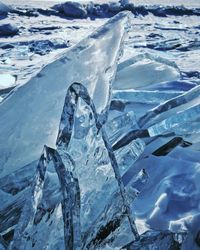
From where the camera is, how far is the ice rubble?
640mm

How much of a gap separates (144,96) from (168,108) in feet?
1.11

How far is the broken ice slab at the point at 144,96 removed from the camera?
1687 millimetres

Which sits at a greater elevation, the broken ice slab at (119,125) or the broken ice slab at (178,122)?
the broken ice slab at (119,125)

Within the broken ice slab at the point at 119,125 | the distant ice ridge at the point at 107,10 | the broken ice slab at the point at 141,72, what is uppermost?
the broken ice slab at the point at 119,125

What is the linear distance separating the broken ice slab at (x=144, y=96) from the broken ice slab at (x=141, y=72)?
0.50 ft

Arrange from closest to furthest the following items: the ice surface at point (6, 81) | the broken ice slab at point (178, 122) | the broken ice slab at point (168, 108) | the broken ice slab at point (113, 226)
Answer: the broken ice slab at point (113, 226) < the broken ice slab at point (178, 122) < the broken ice slab at point (168, 108) < the ice surface at point (6, 81)

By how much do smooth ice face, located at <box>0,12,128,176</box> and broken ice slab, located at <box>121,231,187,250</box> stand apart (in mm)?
302

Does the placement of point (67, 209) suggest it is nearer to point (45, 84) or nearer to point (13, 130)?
point (13, 130)

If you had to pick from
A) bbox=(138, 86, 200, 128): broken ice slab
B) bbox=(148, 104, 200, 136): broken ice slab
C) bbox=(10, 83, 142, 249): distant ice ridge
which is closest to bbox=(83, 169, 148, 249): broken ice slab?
bbox=(10, 83, 142, 249): distant ice ridge

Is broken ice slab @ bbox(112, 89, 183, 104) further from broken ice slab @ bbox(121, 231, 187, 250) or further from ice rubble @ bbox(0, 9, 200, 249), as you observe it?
broken ice slab @ bbox(121, 231, 187, 250)

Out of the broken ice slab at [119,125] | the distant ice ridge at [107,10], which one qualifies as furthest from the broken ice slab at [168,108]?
the distant ice ridge at [107,10]

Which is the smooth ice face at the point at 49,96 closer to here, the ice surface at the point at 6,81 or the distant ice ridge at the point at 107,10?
the ice surface at the point at 6,81

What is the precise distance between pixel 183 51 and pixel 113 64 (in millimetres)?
2816

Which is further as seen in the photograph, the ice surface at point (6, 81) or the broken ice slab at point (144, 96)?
the ice surface at point (6, 81)
